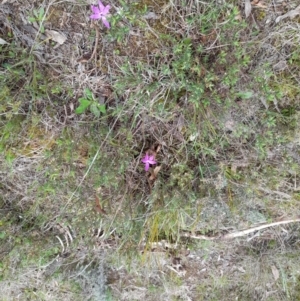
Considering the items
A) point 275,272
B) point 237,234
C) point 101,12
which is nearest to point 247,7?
point 101,12

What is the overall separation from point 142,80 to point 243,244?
151cm

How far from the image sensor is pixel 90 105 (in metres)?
2.32

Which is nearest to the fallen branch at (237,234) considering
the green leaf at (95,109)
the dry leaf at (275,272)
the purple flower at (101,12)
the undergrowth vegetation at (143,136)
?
the undergrowth vegetation at (143,136)

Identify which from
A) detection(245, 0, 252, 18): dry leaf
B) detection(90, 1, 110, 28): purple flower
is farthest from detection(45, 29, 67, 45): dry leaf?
detection(245, 0, 252, 18): dry leaf

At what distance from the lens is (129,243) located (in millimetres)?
2641

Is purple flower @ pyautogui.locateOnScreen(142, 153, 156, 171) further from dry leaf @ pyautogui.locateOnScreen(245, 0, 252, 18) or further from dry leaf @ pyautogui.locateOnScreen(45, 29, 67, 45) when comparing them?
dry leaf @ pyautogui.locateOnScreen(245, 0, 252, 18)

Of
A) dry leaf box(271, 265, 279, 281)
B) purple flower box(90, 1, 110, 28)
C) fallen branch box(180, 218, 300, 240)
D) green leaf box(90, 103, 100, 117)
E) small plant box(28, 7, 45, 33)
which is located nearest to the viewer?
purple flower box(90, 1, 110, 28)

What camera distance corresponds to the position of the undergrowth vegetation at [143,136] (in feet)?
7.20

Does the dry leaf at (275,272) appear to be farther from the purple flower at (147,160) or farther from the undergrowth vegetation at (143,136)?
the purple flower at (147,160)

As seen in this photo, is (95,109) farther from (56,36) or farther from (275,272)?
(275,272)

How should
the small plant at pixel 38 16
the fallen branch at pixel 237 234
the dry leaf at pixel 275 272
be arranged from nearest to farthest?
1. the small plant at pixel 38 16
2. the fallen branch at pixel 237 234
3. the dry leaf at pixel 275 272

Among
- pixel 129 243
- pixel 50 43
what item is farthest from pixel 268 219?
pixel 50 43

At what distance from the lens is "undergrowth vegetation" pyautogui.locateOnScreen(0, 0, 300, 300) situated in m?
2.20

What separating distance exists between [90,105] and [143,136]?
1.29ft
